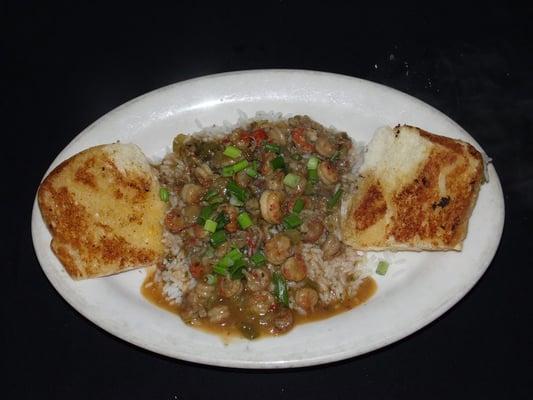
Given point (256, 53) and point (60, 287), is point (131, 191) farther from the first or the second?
point (256, 53)

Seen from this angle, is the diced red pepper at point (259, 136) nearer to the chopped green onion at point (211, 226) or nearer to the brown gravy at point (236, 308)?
the chopped green onion at point (211, 226)

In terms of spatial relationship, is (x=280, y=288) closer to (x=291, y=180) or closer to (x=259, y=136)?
(x=291, y=180)

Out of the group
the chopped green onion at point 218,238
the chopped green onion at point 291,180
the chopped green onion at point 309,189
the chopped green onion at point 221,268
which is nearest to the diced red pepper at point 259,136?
the chopped green onion at point 291,180

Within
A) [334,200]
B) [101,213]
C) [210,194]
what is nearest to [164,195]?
[210,194]

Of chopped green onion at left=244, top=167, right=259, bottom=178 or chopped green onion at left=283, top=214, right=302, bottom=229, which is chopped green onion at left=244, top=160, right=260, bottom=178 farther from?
chopped green onion at left=283, top=214, right=302, bottom=229

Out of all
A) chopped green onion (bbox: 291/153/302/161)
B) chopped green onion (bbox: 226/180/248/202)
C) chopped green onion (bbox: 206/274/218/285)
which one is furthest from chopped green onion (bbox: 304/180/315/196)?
chopped green onion (bbox: 206/274/218/285)
